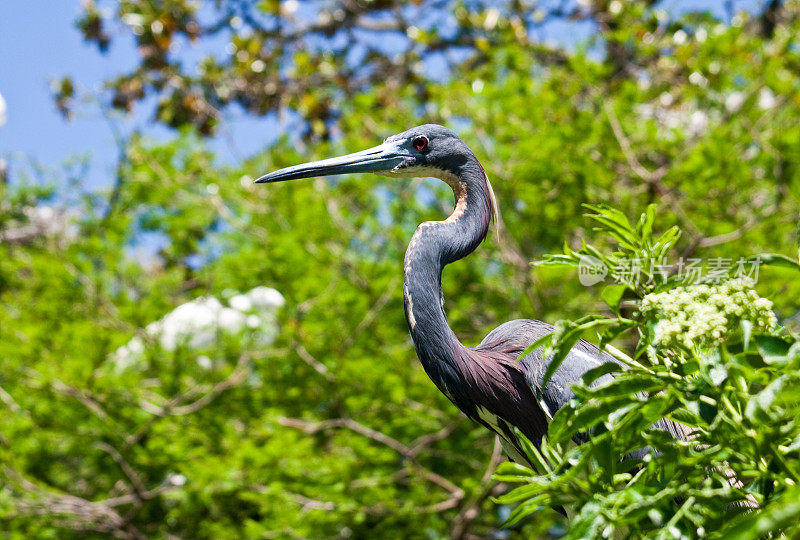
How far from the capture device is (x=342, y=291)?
490cm

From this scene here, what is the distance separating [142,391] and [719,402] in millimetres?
4114

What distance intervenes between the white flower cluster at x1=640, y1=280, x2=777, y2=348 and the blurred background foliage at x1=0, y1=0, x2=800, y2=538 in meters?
3.05

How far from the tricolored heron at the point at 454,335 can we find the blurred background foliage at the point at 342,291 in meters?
1.91

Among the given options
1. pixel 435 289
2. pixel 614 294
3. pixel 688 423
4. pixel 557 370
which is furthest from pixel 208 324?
pixel 688 423

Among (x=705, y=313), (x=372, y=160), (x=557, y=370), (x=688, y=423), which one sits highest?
(x=372, y=160)

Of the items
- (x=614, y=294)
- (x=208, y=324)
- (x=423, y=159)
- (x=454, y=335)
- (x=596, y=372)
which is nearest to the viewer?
(x=596, y=372)

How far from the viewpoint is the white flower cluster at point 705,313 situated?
4.24 feet

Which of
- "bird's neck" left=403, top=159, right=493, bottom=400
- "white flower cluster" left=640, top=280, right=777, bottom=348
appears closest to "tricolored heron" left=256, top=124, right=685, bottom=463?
"bird's neck" left=403, top=159, right=493, bottom=400

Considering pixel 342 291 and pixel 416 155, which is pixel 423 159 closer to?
pixel 416 155

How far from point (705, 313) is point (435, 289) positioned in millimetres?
1052

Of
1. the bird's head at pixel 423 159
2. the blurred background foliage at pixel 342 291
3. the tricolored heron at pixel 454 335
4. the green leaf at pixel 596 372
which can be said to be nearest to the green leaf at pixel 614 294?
the green leaf at pixel 596 372

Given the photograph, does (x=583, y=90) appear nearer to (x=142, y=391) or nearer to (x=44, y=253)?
(x=142, y=391)

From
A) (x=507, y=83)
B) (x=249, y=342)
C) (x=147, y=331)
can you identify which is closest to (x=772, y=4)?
(x=507, y=83)

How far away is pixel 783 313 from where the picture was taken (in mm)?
4480
